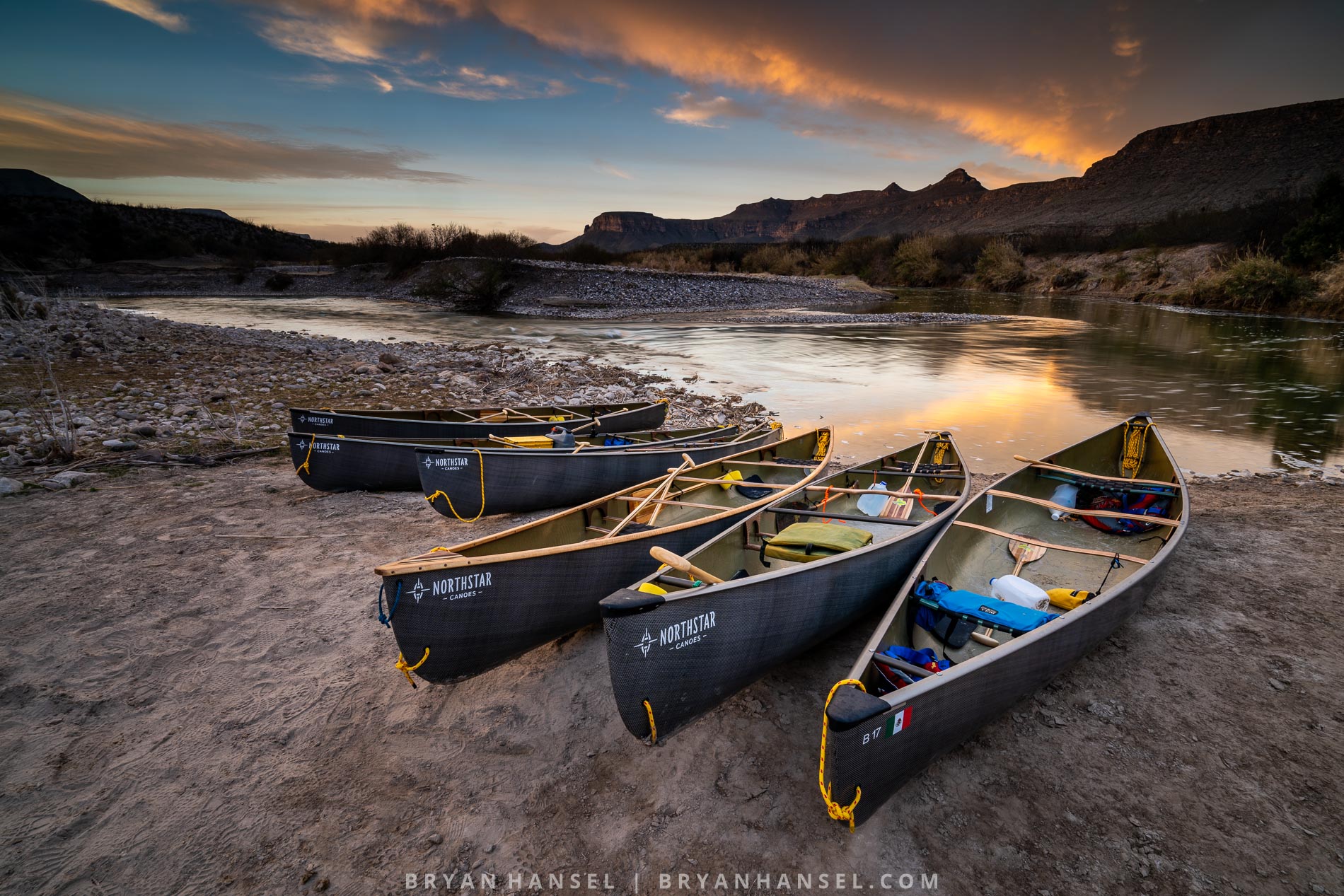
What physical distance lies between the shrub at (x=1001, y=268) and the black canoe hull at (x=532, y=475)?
57.1 m

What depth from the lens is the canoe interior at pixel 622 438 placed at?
7.52 meters

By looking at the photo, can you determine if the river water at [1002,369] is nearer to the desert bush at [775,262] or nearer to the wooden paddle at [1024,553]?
the wooden paddle at [1024,553]

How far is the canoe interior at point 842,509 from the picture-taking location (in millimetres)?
4762

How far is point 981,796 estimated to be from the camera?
333cm

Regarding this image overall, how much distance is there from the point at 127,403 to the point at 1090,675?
1453 centimetres

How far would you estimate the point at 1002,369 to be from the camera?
1847 cm

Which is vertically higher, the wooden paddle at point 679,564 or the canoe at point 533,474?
the wooden paddle at point 679,564

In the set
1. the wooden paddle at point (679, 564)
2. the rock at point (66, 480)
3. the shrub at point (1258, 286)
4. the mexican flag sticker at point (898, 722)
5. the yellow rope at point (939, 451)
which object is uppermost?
the shrub at point (1258, 286)

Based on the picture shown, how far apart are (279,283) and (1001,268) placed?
6582 cm

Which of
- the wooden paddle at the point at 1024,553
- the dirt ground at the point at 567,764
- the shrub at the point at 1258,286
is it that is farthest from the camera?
the shrub at the point at 1258,286

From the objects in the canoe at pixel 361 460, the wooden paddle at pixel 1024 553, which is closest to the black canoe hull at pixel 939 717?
the wooden paddle at pixel 1024 553

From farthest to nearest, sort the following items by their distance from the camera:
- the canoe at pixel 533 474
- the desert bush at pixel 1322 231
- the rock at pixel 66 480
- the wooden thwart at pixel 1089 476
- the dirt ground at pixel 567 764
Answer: the desert bush at pixel 1322 231
the rock at pixel 66 480
the canoe at pixel 533 474
the wooden thwart at pixel 1089 476
the dirt ground at pixel 567 764

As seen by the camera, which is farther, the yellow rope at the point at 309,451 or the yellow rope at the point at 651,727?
the yellow rope at the point at 309,451

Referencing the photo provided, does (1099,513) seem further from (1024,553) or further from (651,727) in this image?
(651,727)
